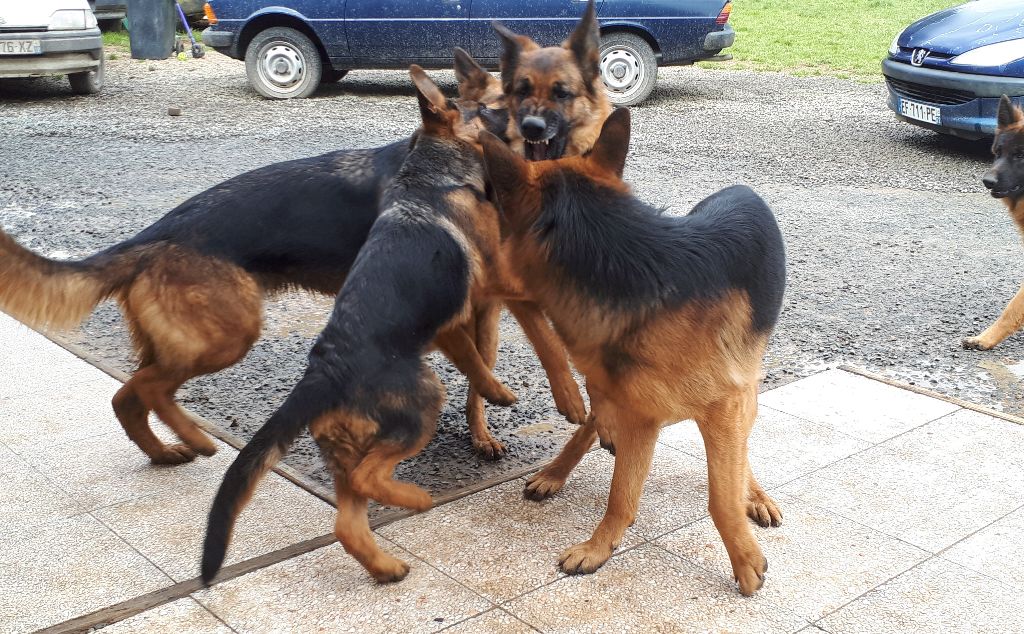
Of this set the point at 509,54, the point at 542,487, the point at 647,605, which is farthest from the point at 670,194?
the point at 647,605

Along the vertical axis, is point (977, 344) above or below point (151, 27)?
below

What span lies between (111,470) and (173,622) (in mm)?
1310

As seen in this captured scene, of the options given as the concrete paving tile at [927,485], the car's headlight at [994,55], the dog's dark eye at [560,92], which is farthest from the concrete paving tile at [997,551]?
the car's headlight at [994,55]

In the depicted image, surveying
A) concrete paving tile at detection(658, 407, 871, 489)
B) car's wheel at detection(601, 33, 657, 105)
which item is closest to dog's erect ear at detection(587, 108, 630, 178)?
concrete paving tile at detection(658, 407, 871, 489)

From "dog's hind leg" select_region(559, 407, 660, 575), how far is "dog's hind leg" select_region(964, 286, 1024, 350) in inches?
128

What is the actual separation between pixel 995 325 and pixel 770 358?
58.3 inches

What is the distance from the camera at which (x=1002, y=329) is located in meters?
5.72

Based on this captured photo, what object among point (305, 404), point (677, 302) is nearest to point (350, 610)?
point (305, 404)

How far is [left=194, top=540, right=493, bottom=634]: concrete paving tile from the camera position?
304 centimetres

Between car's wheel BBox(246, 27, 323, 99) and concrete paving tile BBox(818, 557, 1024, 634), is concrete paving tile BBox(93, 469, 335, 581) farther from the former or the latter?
car's wheel BBox(246, 27, 323, 99)

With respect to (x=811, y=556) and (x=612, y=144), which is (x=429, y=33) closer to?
(x=612, y=144)

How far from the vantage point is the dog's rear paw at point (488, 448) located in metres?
4.37

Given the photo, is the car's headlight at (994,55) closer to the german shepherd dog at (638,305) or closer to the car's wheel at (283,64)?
the german shepherd dog at (638,305)

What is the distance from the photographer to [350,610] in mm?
3125
